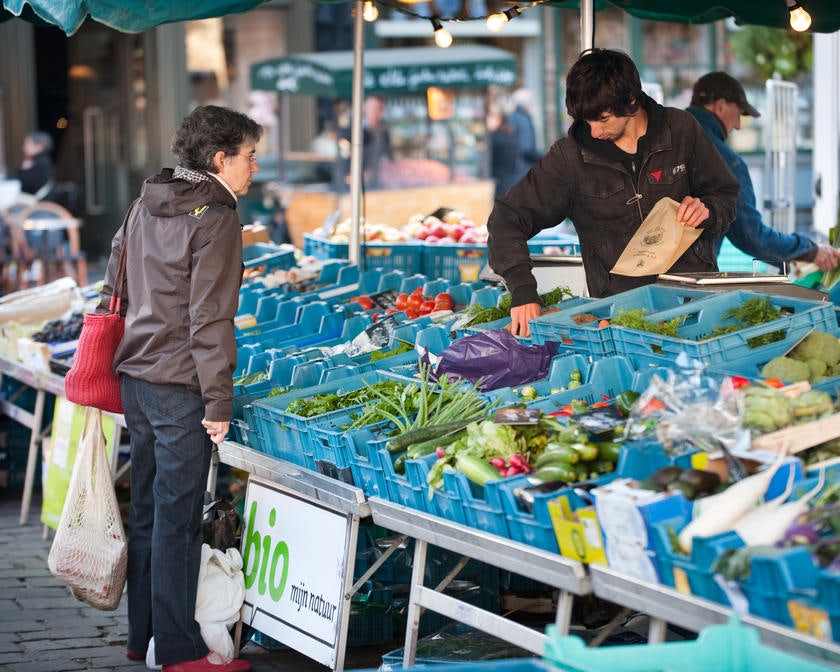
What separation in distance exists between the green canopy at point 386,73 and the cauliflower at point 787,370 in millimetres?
11834

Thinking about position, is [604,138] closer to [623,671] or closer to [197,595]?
[197,595]

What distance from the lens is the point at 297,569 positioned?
468cm

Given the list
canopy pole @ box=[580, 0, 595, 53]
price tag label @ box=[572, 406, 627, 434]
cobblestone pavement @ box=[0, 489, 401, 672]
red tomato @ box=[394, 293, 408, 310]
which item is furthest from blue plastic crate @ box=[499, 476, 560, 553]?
canopy pole @ box=[580, 0, 595, 53]

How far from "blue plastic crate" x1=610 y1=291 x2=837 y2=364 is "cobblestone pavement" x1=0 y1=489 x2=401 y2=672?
1.70 m

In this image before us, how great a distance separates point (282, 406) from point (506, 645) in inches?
48.7

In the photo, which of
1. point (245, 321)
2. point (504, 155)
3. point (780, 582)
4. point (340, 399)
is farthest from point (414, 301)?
point (504, 155)

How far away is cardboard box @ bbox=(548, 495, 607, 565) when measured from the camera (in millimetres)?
3299

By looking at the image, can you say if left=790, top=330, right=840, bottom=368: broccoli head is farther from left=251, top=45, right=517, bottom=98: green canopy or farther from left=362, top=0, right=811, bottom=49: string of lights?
left=251, top=45, right=517, bottom=98: green canopy

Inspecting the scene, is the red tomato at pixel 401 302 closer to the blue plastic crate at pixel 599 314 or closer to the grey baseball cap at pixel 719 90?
the blue plastic crate at pixel 599 314

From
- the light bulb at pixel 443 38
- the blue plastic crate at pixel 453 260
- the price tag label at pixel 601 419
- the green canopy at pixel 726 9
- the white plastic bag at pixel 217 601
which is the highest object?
the green canopy at pixel 726 9

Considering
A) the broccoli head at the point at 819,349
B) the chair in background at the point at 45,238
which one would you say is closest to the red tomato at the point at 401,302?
the broccoli head at the point at 819,349

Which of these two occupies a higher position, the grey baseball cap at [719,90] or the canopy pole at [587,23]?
the canopy pole at [587,23]

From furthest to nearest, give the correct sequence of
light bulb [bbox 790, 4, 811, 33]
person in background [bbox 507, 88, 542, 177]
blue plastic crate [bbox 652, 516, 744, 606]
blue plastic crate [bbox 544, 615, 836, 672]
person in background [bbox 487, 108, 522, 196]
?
person in background [bbox 487, 108, 522, 196]
person in background [bbox 507, 88, 542, 177]
light bulb [bbox 790, 4, 811, 33]
blue plastic crate [bbox 652, 516, 744, 606]
blue plastic crate [bbox 544, 615, 836, 672]

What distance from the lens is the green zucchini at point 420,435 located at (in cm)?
409
